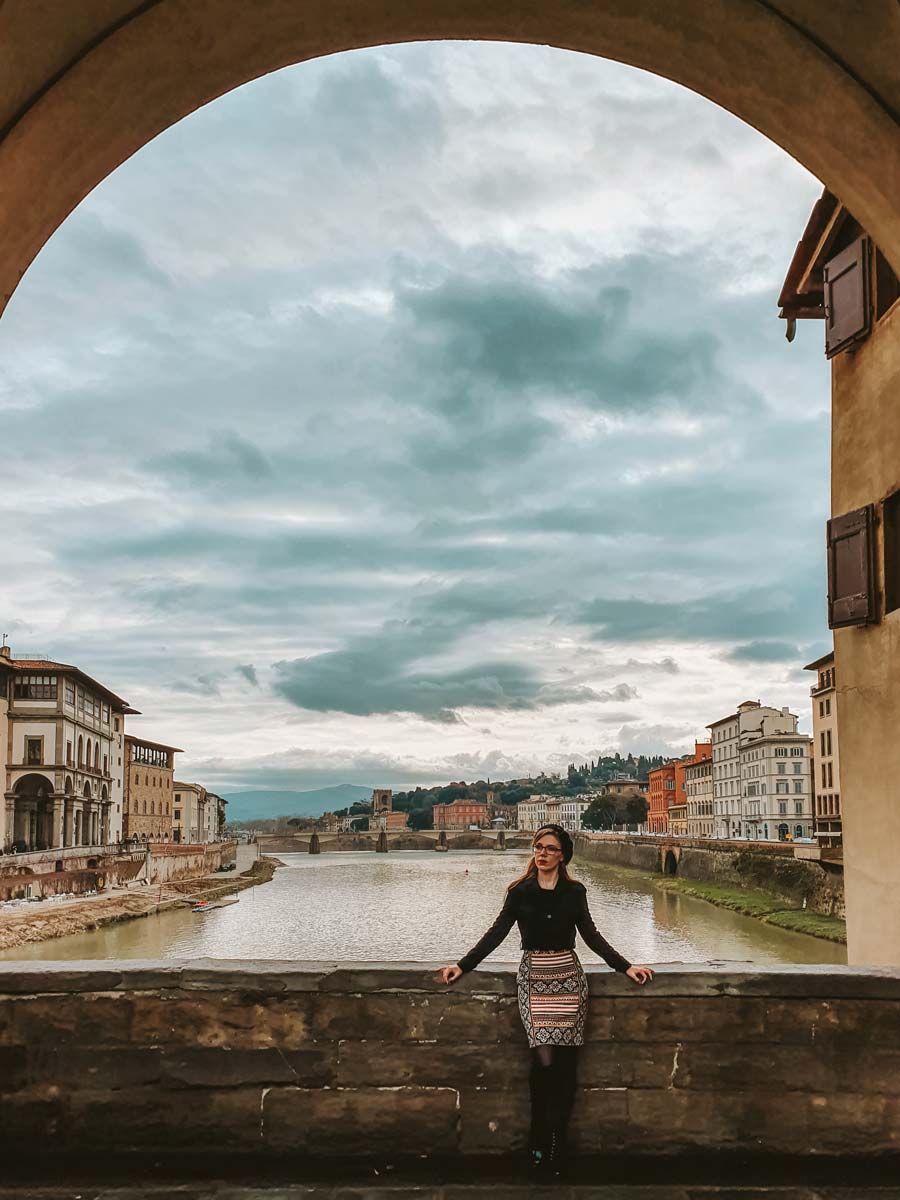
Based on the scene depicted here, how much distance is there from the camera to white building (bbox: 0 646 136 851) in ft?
152

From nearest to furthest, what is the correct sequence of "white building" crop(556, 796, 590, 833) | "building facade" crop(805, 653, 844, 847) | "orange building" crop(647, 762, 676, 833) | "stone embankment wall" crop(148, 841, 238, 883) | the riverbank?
the riverbank < "building facade" crop(805, 653, 844, 847) < "stone embankment wall" crop(148, 841, 238, 883) < "orange building" crop(647, 762, 676, 833) < "white building" crop(556, 796, 590, 833)

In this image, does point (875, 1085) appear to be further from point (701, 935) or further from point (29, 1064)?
point (701, 935)

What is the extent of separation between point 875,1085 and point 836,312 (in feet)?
14.9

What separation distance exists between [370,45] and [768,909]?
35.6 meters

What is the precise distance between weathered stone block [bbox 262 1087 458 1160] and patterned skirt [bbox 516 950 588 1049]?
41 cm

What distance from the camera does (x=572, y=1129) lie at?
340 cm

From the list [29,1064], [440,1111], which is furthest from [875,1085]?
[29,1064]

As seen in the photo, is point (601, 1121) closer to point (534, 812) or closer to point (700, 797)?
point (700, 797)

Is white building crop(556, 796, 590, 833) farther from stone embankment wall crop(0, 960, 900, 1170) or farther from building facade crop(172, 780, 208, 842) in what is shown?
stone embankment wall crop(0, 960, 900, 1170)

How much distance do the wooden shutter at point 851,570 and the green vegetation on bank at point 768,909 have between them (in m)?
23.1

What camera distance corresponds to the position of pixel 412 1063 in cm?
343

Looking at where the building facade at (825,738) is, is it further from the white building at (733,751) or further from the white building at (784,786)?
the white building at (733,751)

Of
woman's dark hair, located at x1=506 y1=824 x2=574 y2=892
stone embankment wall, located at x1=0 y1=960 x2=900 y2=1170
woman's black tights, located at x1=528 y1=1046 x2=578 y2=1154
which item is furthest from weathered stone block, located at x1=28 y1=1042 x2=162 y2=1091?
woman's dark hair, located at x1=506 y1=824 x2=574 y2=892

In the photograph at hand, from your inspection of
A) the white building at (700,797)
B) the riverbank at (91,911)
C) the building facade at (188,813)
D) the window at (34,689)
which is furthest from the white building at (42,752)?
the white building at (700,797)
